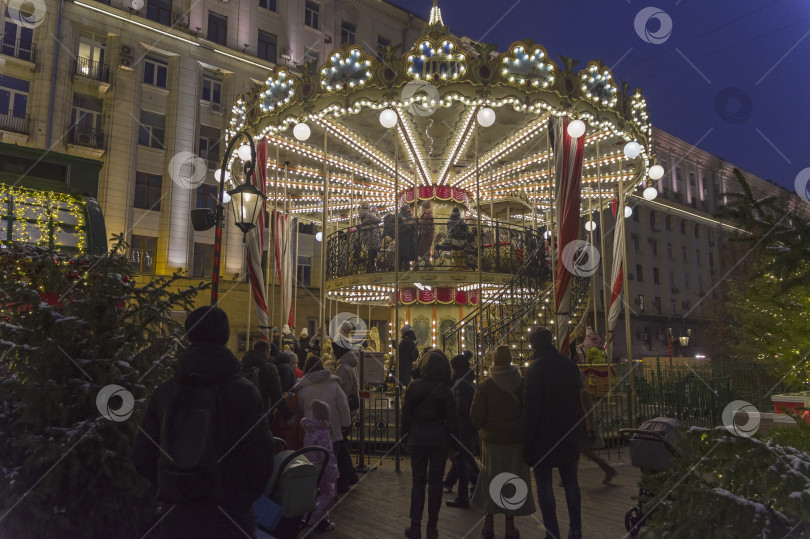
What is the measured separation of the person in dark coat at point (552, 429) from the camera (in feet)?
15.9

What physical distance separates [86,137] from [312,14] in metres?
15.9

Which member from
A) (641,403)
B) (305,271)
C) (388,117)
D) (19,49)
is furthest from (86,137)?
(641,403)

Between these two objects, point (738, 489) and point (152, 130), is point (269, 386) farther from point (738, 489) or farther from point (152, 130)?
point (152, 130)

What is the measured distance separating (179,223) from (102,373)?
985 inches

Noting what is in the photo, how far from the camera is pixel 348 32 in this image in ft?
117

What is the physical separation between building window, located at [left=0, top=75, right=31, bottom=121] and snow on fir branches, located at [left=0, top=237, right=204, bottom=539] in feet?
80.0

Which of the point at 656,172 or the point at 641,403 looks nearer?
the point at 641,403

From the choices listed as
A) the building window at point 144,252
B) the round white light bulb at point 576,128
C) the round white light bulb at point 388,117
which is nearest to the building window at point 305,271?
the building window at point 144,252

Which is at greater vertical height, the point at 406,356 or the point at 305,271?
the point at 305,271

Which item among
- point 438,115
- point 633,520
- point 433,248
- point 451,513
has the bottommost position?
point 451,513

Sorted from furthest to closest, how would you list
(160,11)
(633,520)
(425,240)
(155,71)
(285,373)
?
(160,11)
(155,71)
(425,240)
(285,373)
(633,520)

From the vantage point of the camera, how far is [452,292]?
16.7m

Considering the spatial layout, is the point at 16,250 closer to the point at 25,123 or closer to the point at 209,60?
the point at 25,123

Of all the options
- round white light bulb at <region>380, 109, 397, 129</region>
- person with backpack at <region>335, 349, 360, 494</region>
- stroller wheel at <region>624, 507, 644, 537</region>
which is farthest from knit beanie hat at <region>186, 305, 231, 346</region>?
round white light bulb at <region>380, 109, 397, 129</region>
